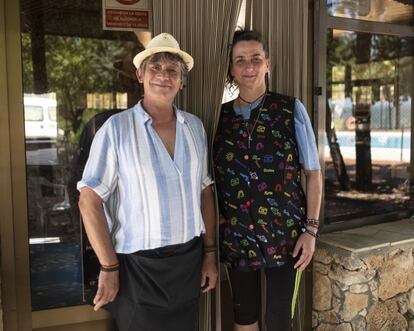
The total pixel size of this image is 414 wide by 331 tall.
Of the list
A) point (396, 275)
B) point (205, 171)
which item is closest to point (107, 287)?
point (205, 171)

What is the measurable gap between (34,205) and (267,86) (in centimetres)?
125

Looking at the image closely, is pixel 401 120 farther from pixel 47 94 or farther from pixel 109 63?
pixel 47 94

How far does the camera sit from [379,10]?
3045 millimetres

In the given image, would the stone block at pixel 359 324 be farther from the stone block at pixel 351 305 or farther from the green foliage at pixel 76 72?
the green foliage at pixel 76 72

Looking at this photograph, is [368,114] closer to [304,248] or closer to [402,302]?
[402,302]

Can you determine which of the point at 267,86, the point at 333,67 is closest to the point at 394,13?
the point at 333,67

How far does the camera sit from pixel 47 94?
85.0 inches

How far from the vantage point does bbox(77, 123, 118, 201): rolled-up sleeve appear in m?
1.68

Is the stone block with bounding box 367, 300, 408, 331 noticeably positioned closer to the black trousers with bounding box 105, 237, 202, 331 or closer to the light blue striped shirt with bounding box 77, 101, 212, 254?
the black trousers with bounding box 105, 237, 202, 331

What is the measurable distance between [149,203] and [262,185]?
20.8 inches

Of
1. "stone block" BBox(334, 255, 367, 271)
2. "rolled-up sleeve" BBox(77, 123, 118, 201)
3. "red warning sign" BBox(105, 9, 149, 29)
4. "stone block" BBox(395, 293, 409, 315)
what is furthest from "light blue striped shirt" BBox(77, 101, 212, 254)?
"stone block" BBox(395, 293, 409, 315)

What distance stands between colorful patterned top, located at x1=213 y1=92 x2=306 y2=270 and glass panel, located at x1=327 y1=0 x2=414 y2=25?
3.81 ft

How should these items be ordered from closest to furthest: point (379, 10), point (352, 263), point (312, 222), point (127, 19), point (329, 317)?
point (312, 222)
point (127, 19)
point (352, 263)
point (329, 317)
point (379, 10)

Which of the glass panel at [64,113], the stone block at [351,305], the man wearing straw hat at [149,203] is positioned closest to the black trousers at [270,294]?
the man wearing straw hat at [149,203]
